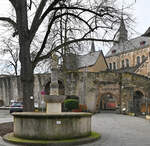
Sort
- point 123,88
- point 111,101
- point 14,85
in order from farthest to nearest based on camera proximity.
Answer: point 111,101
point 14,85
point 123,88

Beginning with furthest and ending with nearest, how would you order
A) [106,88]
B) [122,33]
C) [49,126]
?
[106,88]
[122,33]
[49,126]

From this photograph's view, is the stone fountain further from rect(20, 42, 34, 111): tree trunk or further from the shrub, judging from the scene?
the shrub

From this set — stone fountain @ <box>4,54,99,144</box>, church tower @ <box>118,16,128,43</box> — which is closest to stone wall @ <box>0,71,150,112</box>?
church tower @ <box>118,16,128,43</box>

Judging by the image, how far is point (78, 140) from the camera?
8.84 m

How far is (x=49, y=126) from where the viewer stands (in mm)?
8852

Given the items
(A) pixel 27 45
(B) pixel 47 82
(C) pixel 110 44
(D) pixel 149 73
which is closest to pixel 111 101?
(D) pixel 149 73

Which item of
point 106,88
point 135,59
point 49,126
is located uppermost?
point 135,59

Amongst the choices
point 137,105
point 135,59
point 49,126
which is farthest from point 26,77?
point 135,59

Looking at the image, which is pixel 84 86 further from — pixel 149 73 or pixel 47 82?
pixel 149 73

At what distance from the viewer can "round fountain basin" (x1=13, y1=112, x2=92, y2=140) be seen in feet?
29.1

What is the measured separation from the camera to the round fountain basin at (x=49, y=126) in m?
8.86

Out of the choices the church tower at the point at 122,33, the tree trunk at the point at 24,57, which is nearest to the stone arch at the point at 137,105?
the church tower at the point at 122,33

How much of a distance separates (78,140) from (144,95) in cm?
2428

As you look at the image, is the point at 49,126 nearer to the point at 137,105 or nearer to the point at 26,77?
the point at 26,77
